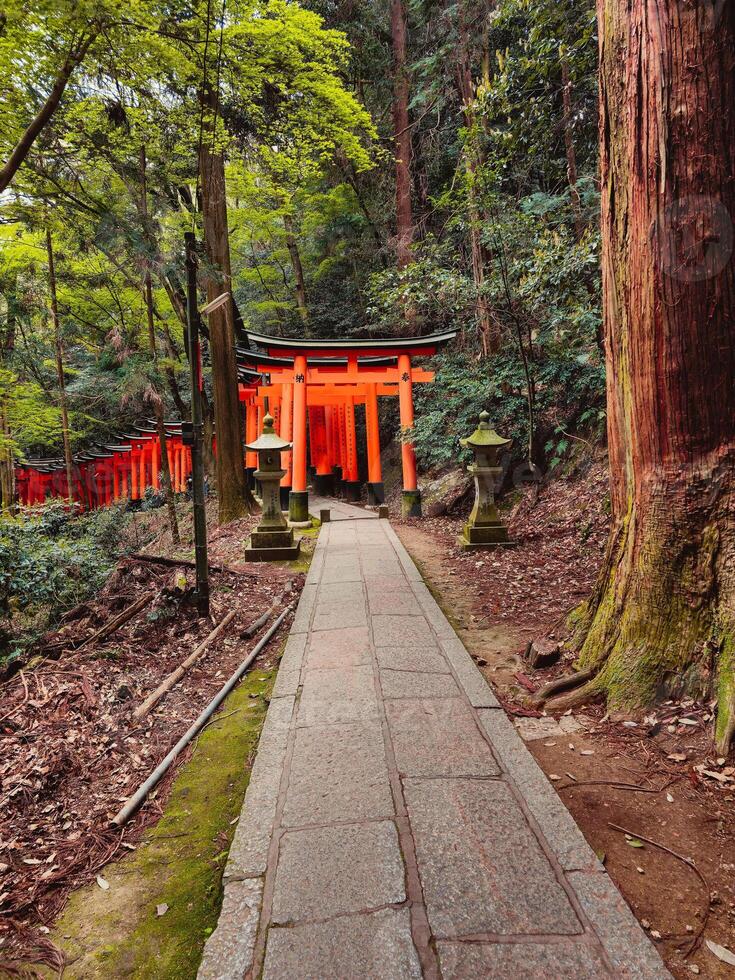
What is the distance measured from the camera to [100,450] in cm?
2109

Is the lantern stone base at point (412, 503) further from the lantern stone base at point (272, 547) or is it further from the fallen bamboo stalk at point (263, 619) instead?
the fallen bamboo stalk at point (263, 619)

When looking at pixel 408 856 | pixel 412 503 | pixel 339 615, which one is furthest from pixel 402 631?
pixel 412 503

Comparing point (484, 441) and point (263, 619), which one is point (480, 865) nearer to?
point (263, 619)

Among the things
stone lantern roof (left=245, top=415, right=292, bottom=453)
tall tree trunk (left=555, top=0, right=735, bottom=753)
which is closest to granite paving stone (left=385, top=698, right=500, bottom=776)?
tall tree trunk (left=555, top=0, right=735, bottom=753)

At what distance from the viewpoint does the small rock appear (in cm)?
333

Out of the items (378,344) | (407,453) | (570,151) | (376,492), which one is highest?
(570,151)

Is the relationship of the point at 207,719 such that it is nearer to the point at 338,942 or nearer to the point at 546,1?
the point at 338,942

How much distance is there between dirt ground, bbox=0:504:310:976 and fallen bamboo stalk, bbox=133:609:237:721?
4cm

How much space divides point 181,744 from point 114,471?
22.4 meters

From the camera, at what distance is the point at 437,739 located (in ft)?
8.07

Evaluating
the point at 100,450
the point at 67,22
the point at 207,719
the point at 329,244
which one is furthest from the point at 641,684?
the point at 100,450

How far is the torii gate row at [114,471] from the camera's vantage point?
19078 millimetres

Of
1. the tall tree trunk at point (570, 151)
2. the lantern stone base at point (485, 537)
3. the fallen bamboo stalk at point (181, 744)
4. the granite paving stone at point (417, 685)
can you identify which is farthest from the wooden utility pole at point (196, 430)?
the tall tree trunk at point (570, 151)

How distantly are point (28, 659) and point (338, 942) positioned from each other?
11.6 ft
